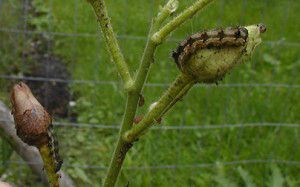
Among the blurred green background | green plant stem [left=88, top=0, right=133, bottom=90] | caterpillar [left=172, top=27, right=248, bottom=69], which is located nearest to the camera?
caterpillar [left=172, top=27, right=248, bottom=69]

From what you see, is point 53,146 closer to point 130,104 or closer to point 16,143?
point 130,104

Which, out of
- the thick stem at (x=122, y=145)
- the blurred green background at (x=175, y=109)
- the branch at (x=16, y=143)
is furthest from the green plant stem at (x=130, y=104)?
the blurred green background at (x=175, y=109)

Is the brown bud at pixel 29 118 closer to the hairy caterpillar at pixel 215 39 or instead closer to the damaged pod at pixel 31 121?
the damaged pod at pixel 31 121

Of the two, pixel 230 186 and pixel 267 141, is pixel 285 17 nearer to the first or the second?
pixel 267 141

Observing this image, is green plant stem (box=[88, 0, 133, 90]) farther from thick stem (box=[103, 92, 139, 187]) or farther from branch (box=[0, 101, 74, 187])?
branch (box=[0, 101, 74, 187])

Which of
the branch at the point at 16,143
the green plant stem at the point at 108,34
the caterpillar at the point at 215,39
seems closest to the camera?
the caterpillar at the point at 215,39

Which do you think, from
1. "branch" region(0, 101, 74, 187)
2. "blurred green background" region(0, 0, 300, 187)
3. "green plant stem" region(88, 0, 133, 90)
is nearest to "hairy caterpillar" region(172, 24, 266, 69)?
"green plant stem" region(88, 0, 133, 90)

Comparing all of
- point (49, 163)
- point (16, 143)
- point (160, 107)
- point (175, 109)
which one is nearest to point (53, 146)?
point (49, 163)
